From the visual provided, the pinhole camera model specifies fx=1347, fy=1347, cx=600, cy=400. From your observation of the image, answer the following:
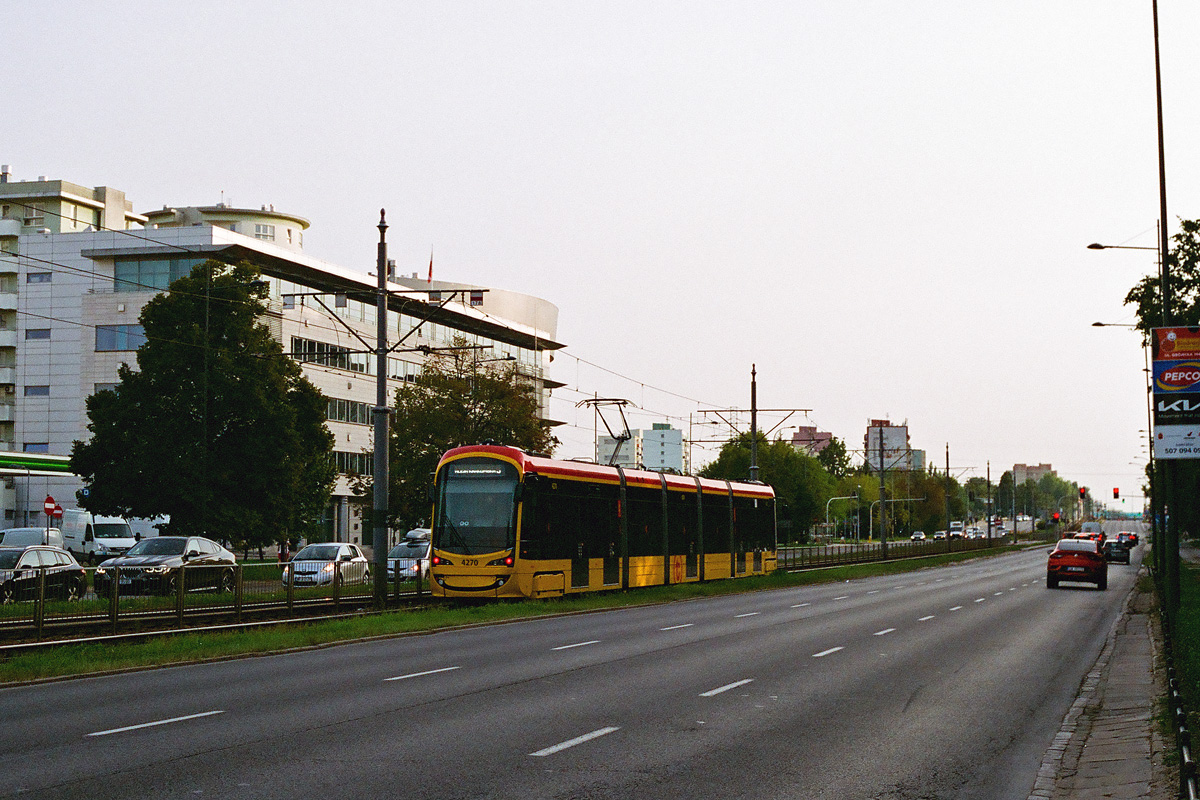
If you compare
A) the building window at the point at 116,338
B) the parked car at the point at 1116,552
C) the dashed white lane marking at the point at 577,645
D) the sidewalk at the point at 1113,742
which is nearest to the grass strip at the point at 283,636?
the dashed white lane marking at the point at 577,645

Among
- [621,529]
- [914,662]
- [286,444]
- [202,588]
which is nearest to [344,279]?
[286,444]

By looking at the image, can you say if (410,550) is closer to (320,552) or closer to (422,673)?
(320,552)

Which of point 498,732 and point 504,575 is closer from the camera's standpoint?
point 498,732

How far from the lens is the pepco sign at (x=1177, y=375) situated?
74.5 feet

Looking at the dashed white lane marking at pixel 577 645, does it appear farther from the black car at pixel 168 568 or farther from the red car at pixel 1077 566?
the red car at pixel 1077 566

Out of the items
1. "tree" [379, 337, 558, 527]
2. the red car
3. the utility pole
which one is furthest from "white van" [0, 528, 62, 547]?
the red car

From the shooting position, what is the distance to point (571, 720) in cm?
1312

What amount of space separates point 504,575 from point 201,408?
21924mm

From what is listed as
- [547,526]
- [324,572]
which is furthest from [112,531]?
[547,526]

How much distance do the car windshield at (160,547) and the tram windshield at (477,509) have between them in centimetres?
875

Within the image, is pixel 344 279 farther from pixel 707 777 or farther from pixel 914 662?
pixel 707 777

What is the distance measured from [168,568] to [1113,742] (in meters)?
24.4

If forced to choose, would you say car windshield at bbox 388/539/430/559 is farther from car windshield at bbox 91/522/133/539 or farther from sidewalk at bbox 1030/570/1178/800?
sidewalk at bbox 1030/570/1178/800

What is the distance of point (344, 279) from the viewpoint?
9181cm
